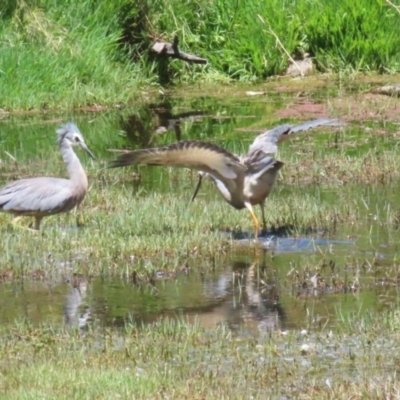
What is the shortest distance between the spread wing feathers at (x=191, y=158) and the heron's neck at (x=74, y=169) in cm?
102

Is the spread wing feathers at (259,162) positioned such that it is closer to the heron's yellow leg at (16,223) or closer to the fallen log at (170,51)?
the heron's yellow leg at (16,223)

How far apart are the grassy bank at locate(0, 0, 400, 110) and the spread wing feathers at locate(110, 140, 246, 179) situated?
7.89 metres

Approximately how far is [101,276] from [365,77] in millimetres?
11948

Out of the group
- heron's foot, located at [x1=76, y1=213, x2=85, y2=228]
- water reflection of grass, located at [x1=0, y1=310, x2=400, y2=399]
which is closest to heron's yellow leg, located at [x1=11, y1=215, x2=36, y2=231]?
heron's foot, located at [x1=76, y1=213, x2=85, y2=228]

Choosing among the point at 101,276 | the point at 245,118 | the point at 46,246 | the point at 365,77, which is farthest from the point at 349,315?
the point at 365,77

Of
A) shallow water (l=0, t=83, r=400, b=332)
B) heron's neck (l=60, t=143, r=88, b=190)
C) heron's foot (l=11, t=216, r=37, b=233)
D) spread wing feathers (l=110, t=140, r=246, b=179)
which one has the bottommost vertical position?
heron's foot (l=11, t=216, r=37, b=233)

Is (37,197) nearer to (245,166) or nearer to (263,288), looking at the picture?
(245,166)

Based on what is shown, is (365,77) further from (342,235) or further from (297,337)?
(297,337)

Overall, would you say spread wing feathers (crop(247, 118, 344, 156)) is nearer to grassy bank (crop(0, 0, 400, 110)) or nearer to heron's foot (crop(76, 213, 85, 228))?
heron's foot (crop(76, 213, 85, 228))

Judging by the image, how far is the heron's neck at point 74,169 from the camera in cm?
985

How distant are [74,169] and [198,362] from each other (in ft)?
13.0

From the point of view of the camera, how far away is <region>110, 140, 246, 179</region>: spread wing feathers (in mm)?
8766

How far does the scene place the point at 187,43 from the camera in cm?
2009

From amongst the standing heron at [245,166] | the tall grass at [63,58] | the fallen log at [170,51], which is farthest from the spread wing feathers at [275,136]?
the fallen log at [170,51]
